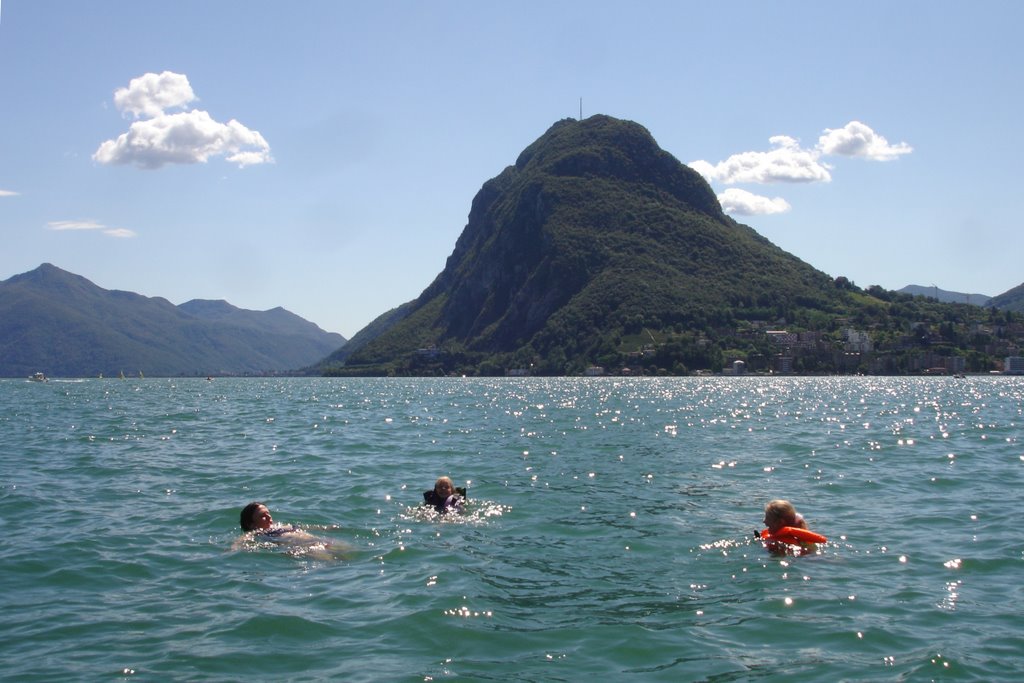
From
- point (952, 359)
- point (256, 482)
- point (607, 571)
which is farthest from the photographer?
point (952, 359)

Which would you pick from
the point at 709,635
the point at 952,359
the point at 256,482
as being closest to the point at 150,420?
the point at 256,482

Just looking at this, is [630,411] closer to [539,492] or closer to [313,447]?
[313,447]

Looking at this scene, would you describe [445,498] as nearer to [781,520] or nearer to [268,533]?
[268,533]

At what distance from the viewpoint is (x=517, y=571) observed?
46.1 feet

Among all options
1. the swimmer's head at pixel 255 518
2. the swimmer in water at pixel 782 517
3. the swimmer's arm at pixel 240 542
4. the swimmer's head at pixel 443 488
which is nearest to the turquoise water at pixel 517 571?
the swimmer's arm at pixel 240 542

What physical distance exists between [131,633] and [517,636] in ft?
→ 16.6

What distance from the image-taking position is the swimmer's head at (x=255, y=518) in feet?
54.2

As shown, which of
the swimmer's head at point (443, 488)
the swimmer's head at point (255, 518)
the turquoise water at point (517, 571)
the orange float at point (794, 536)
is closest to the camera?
the turquoise water at point (517, 571)

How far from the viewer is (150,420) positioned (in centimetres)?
5162

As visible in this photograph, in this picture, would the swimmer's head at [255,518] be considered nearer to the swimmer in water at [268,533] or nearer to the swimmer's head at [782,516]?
the swimmer in water at [268,533]

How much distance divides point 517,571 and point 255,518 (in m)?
5.80

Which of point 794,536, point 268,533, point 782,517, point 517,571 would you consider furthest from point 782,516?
point 268,533

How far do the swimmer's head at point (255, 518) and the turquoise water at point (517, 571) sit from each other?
2.77 feet

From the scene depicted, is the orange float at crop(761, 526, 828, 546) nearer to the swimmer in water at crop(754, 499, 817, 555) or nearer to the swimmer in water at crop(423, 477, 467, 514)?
the swimmer in water at crop(754, 499, 817, 555)
